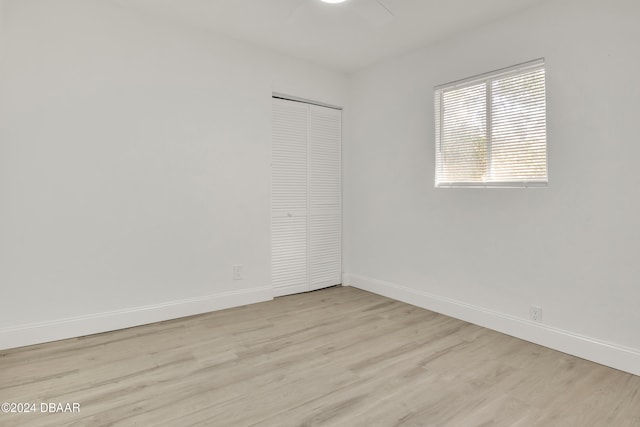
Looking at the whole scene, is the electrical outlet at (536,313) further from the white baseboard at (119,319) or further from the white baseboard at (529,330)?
the white baseboard at (119,319)

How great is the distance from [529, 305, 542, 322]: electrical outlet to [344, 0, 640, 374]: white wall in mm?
37

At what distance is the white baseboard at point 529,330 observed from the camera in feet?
7.47

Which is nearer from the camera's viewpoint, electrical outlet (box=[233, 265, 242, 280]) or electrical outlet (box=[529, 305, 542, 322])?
electrical outlet (box=[529, 305, 542, 322])

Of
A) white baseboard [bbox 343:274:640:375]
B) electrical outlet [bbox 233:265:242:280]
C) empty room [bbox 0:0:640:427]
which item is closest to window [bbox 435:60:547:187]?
empty room [bbox 0:0:640:427]

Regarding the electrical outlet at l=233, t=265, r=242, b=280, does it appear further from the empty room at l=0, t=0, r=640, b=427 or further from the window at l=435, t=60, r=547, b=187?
the window at l=435, t=60, r=547, b=187

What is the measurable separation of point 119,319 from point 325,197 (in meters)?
2.44

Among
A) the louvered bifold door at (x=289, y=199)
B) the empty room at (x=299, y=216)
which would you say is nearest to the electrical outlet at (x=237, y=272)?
the empty room at (x=299, y=216)

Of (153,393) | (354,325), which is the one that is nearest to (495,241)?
(354,325)

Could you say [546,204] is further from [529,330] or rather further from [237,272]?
[237,272]

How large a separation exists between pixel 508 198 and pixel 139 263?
10.2 ft

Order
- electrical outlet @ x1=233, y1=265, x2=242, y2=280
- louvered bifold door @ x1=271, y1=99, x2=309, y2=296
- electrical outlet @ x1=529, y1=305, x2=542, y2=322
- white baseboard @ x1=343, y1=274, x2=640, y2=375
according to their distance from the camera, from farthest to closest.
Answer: louvered bifold door @ x1=271, y1=99, x2=309, y2=296 < electrical outlet @ x1=233, y1=265, x2=242, y2=280 < electrical outlet @ x1=529, y1=305, x2=542, y2=322 < white baseboard @ x1=343, y1=274, x2=640, y2=375

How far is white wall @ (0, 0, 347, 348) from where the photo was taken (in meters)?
2.52

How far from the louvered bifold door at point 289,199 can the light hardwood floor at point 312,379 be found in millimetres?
959

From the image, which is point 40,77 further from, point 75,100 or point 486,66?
point 486,66
